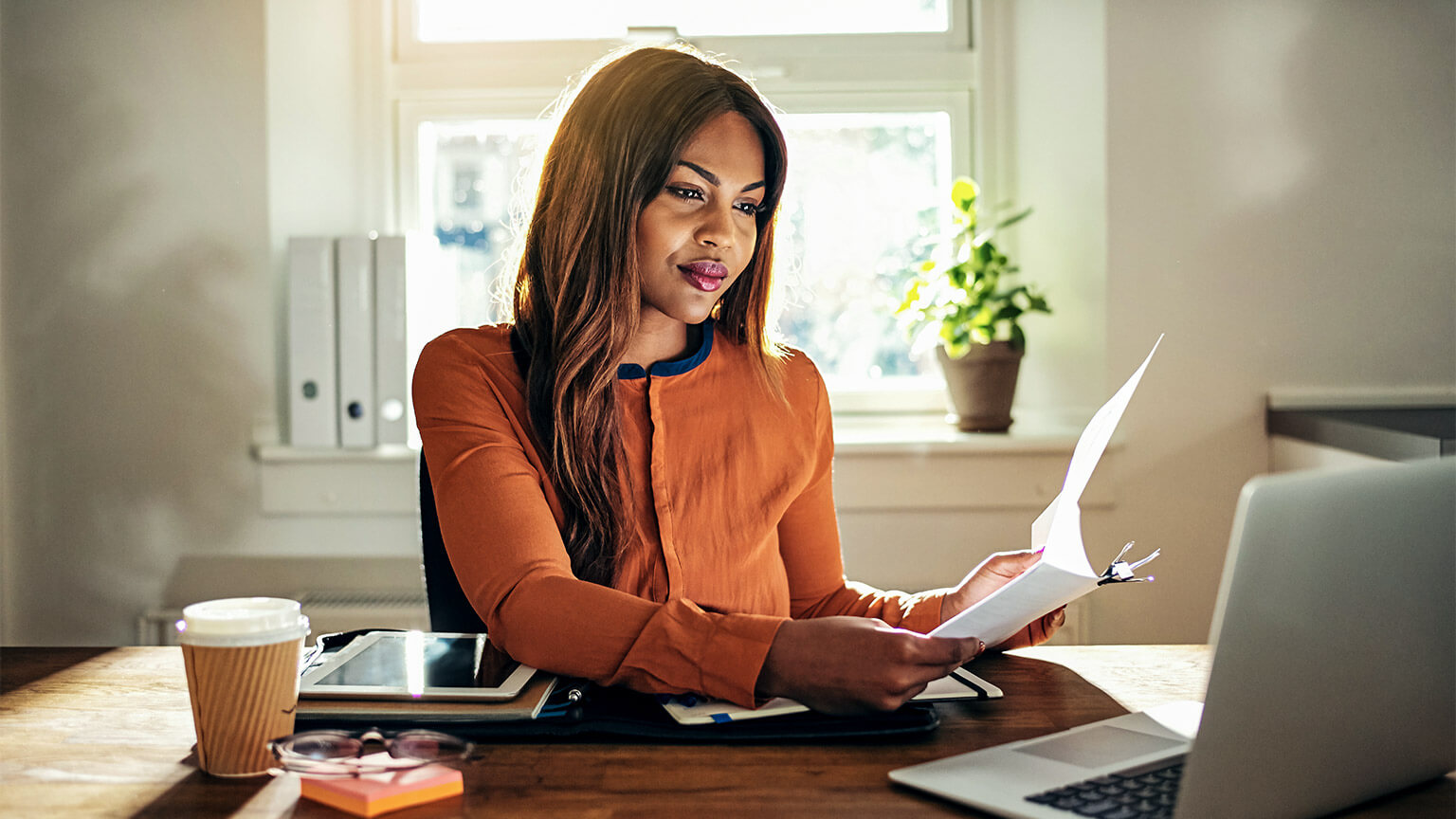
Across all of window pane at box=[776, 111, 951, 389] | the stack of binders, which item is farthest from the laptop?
window pane at box=[776, 111, 951, 389]

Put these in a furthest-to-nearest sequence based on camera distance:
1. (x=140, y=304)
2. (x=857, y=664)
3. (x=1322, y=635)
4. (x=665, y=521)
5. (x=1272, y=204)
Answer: (x=140, y=304), (x=1272, y=204), (x=665, y=521), (x=857, y=664), (x=1322, y=635)

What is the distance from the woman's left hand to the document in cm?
16

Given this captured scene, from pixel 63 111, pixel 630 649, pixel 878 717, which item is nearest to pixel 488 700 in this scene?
pixel 630 649

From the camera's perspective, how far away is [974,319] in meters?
2.37

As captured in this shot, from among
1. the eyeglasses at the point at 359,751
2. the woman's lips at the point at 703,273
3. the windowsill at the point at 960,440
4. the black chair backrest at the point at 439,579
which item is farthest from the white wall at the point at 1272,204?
the eyeglasses at the point at 359,751

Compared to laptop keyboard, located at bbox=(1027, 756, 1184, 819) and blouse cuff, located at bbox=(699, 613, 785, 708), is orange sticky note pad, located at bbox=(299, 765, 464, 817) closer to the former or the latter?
blouse cuff, located at bbox=(699, 613, 785, 708)

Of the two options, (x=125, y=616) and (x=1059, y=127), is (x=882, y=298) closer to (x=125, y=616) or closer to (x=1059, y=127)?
(x=1059, y=127)

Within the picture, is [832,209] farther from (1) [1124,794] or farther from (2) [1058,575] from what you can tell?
(1) [1124,794]

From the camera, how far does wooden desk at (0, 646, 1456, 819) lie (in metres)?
0.69

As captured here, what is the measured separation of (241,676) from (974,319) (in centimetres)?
187

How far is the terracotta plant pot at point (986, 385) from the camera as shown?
2330 millimetres

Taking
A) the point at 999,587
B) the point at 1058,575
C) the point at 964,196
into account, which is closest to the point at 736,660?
the point at 1058,575

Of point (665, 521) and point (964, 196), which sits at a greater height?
point (964, 196)

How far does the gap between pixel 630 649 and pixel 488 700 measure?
114 millimetres
